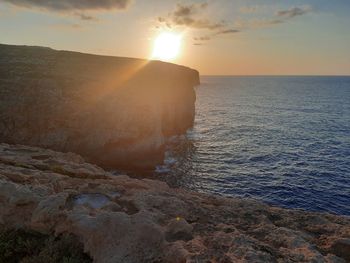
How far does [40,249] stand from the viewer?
379 inches

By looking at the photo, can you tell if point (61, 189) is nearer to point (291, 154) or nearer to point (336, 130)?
point (291, 154)

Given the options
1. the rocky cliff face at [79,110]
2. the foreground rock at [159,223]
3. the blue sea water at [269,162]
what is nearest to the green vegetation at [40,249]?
the foreground rock at [159,223]

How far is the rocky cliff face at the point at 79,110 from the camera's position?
3950 centimetres

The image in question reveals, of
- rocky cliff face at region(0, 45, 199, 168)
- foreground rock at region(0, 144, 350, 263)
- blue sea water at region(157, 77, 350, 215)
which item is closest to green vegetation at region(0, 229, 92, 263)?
foreground rock at region(0, 144, 350, 263)

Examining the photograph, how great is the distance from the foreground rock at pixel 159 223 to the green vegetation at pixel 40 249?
29 centimetres

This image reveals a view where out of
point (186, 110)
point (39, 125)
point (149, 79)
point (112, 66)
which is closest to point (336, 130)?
point (186, 110)

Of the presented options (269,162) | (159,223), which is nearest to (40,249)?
(159,223)

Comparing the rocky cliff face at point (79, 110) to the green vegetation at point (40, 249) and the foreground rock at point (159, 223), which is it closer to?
the foreground rock at point (159, 223)

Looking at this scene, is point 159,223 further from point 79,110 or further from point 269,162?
point 269,162

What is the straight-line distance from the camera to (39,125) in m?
39.5

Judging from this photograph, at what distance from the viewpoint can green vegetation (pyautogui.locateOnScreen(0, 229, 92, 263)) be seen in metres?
8.96

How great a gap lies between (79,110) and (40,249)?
3351cm

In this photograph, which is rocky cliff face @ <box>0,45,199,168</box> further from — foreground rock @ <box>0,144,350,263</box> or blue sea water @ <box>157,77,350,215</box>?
foreground rock @ <box>0,144,350,263</box>

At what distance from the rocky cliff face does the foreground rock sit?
26957mm
